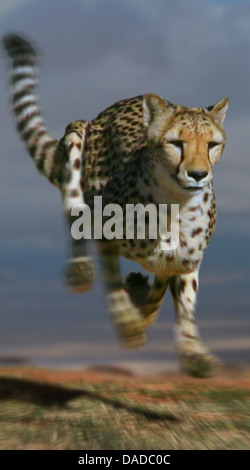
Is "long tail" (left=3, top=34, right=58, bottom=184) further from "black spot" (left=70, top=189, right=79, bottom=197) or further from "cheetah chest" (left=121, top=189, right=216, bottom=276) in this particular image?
"cheetah chest" (left=121, top=189, right=216, bottom=276)

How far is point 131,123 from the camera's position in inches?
228

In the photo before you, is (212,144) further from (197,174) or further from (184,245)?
(184,245)

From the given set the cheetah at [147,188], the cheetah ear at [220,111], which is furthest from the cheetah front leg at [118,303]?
the cheetah ear at [220,111]

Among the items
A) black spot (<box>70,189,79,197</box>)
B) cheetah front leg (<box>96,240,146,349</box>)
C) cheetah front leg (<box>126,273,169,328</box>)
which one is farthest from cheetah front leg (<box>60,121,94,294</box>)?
cheetah front leg (<box>126,273,169,328</box>)

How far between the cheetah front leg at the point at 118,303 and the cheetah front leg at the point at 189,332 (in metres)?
0.29

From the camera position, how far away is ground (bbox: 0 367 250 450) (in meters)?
5.23

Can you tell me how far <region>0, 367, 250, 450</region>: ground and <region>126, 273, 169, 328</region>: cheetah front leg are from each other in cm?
64

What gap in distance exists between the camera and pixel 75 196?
5.68 m

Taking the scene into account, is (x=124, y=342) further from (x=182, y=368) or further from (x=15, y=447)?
(x=15, y=447)

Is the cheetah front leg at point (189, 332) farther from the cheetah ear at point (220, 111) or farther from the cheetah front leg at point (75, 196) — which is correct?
the cheetah ear at point (220, 111)

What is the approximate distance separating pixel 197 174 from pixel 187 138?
296mm

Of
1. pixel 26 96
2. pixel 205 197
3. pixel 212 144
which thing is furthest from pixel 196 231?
pixel 26 96

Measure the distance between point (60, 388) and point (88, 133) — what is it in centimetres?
237

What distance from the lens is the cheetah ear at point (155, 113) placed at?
495cm
